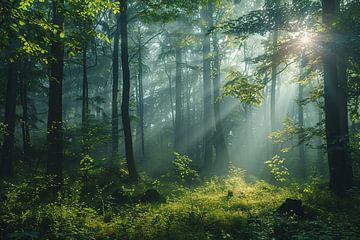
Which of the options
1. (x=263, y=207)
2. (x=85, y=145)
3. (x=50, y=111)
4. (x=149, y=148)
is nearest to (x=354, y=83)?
(x=263, y=207)

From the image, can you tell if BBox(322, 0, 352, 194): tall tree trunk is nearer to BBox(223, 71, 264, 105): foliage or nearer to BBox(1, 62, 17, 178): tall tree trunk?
BBox(223, 71, 264, 105): foliage

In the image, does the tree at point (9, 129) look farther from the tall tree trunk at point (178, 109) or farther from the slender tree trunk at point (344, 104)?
the tall tree trunk at point (178, 109)

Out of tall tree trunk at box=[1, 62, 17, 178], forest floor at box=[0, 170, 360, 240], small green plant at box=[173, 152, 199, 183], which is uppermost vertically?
tall tree trunk at box=[1, 62, 17, 178]

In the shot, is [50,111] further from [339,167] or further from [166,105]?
[166,105]

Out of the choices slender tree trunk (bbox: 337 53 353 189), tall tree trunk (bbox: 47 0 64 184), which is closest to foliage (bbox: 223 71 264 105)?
slender tree trunk (bbox: 337 53 353 189)

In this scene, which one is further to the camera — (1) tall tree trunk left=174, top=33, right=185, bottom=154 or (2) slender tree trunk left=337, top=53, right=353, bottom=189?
(1) tall tree trunk left=174, top=33, right=185, bottom=154

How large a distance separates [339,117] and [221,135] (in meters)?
10.9

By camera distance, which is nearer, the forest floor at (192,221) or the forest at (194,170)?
the forest floor at (192,221)

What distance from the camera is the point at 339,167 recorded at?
980 centimetres

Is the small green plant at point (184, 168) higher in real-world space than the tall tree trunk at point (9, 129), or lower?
lower

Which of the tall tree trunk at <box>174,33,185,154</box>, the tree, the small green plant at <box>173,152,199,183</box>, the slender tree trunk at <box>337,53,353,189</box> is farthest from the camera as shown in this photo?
the tall tree trunk at <box>174,33,185,154</box>

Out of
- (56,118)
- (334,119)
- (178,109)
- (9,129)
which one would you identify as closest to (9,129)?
(9,129)

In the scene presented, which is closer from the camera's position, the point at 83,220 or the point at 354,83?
the point at 83,220

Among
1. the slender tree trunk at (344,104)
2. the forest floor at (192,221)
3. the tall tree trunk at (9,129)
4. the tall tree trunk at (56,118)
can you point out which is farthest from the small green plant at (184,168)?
the tall tree trunk at (9,129)
